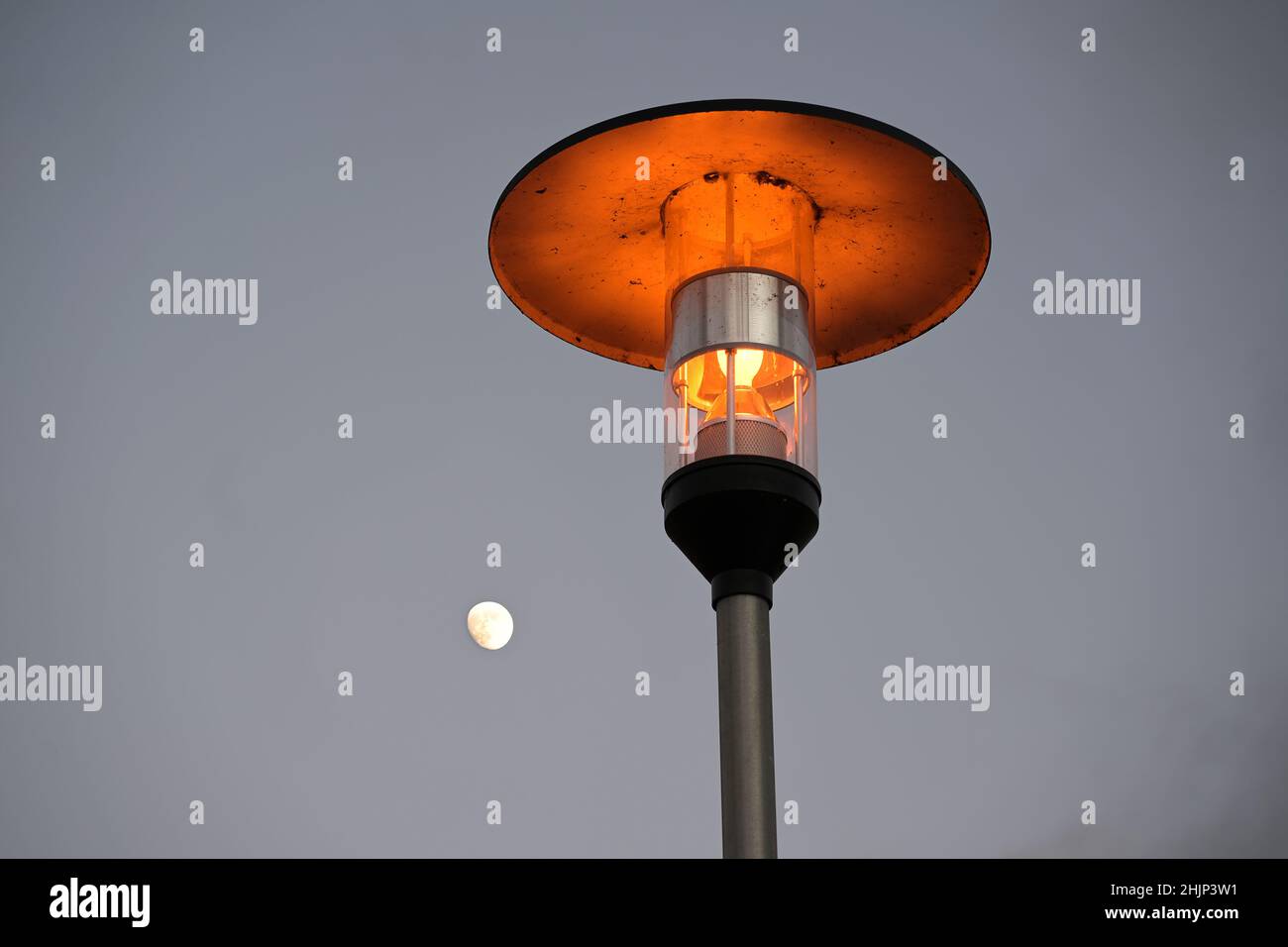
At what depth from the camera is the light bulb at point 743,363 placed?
34.1ft

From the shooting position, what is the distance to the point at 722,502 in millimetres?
10039

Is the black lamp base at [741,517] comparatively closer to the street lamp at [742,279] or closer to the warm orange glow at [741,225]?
the street lamp at [742,279]

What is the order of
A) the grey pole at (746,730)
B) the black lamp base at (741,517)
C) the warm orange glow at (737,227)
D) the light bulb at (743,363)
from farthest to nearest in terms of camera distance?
the warm orange glow at (737,227) < the light bulb at (743,363) < the black lamp base at (741,517) < the grey pole at (746,730)

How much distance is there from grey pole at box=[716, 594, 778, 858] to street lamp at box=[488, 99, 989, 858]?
0.01 m

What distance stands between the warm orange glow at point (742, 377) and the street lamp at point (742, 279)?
0.01 meters

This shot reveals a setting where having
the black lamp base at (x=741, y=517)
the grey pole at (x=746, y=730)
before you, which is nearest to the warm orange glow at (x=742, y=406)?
the black lamp base at (x=741, y=517)

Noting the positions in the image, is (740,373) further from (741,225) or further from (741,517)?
(741,225)

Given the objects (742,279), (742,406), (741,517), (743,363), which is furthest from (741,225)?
(741,517)

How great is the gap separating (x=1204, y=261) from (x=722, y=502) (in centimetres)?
1840

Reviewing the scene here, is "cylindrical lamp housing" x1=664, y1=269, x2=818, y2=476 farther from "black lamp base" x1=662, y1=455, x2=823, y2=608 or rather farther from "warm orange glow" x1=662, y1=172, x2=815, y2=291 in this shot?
"warm orange glow" x1=662, y1=172, x2=815, y2=291

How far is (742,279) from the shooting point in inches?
418
